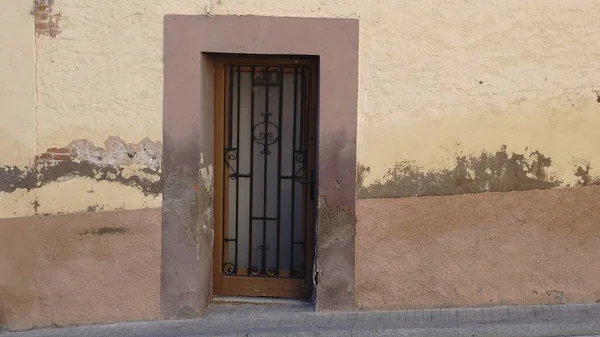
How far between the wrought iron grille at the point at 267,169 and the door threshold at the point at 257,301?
0.68ft

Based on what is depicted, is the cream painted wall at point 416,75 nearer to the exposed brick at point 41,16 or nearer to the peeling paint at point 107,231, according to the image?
the exposed brick at point 41,16

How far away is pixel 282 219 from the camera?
7.96 meters

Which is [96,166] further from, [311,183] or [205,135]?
[311,183]

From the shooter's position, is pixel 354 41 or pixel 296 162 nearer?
pixel 354 41

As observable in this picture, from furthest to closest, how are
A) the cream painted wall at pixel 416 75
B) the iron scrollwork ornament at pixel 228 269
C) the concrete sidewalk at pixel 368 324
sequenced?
the iron scrollwork ornament at pixel 228 269
the cream painted wall at pixel 416 75
the concrete sidewalk at pixel 368 324

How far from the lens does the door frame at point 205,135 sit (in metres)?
7.41

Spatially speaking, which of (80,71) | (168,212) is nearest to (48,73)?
(80,71)

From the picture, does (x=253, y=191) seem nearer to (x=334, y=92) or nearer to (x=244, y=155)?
(x=244, y=155)

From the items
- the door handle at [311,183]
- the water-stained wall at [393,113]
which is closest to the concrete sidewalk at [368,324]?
the water-stained wall at [393,113]

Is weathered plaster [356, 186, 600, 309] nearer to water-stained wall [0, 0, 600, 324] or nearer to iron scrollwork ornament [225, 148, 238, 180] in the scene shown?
water-stained wall [0, 0, 600, 324]

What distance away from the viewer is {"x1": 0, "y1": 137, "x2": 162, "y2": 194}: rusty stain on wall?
7512mm

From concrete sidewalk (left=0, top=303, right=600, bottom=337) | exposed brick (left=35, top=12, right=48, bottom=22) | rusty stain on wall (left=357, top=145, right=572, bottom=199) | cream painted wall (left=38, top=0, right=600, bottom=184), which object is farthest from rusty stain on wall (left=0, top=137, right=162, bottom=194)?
rusty stain on wall (left=357, top=145, right=572, bottom=199)

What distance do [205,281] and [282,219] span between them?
0.85m

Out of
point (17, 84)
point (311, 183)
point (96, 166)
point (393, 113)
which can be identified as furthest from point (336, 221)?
point (17, 84)
